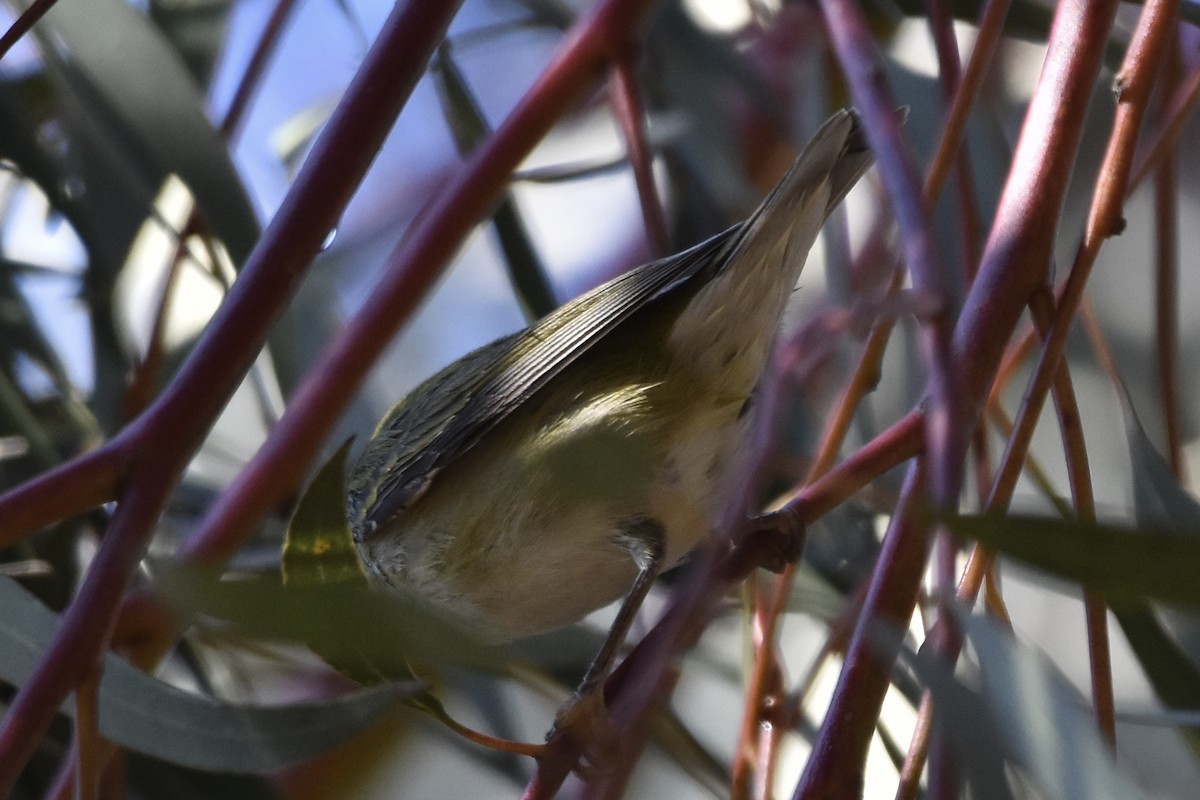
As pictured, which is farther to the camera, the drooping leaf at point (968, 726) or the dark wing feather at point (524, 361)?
the dark wing feather at point (524, 361)

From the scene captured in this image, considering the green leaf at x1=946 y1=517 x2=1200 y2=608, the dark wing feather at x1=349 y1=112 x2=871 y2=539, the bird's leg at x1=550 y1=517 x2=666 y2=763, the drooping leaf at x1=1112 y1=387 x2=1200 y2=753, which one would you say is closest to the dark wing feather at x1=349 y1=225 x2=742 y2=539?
the dark wing feather at x1=349 y1=112 x2=871 y2=539

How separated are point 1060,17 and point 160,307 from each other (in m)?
0.87

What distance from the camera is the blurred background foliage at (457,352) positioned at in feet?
2.32

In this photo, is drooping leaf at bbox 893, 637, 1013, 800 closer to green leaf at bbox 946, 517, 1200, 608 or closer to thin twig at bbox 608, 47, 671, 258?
green leaf at bbox 946, 517, 1200, 608

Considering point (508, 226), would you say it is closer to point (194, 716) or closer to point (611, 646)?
point (611, 646)

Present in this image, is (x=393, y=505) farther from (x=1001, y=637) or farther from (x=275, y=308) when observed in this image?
(x=1001, y=637)

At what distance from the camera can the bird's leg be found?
0.68 meters

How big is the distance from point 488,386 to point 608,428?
0.77 feet

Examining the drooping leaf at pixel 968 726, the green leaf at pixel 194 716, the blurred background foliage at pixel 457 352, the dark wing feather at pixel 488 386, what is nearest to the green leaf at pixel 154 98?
the blurred background foliage at pixel 457 352

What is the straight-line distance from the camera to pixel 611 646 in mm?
979

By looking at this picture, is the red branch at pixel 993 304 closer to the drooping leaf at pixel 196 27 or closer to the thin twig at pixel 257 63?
the thin twig at pixel 257 63

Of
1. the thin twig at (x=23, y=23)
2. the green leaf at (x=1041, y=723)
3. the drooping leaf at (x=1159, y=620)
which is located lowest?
the green leaf at (x=1041, y=723)

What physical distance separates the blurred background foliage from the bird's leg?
46mm

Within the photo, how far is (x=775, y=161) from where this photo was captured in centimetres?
207
